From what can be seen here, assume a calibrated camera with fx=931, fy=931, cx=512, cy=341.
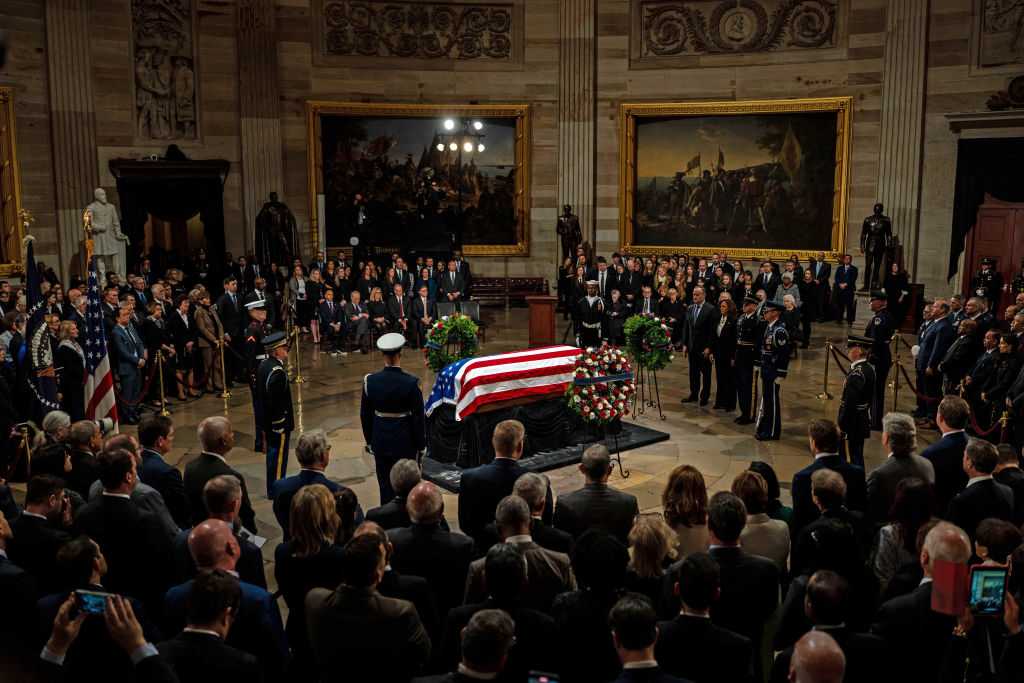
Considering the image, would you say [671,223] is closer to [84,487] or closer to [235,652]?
[84,487]

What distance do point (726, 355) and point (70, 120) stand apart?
13787 millimetres

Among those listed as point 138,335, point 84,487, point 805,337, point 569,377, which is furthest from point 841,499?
point 805,337

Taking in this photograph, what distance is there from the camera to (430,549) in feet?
15.7

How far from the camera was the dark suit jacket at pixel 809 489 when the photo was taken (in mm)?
5855

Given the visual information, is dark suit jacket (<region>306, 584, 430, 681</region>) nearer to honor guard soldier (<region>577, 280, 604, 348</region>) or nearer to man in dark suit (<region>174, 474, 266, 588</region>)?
man in dark suit (<region>174, 474, 266, 588</region>)

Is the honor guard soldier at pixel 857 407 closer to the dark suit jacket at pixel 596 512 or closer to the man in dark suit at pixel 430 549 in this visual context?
the dark suit jacket at pixel 596 512

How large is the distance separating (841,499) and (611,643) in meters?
1.83

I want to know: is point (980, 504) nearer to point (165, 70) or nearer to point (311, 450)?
point (311, 450)

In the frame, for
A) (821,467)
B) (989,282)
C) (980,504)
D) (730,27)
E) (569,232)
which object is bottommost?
(980,504)

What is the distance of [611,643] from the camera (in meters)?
4.00

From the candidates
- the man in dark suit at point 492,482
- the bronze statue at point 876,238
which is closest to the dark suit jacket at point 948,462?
the man in dark suit at point 492,482

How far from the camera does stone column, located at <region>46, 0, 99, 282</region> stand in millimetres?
18094

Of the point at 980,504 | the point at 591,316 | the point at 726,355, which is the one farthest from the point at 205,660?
the point at 591,316

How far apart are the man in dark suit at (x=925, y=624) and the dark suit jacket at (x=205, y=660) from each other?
269 cm
